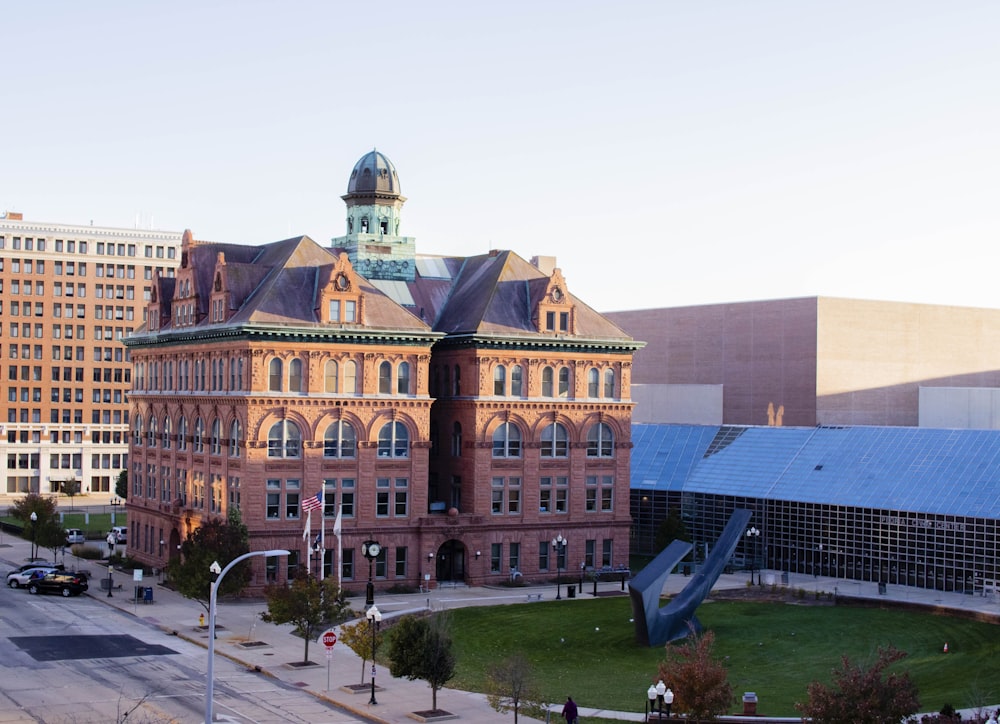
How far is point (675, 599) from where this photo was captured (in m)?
59.7

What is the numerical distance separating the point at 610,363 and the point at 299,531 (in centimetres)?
2270

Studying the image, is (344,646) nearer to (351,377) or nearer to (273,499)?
(273,499)

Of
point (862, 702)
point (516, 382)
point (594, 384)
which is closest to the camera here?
point (862, 702)

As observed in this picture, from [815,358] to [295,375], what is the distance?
52780 mm

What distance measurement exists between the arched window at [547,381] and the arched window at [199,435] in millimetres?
20638

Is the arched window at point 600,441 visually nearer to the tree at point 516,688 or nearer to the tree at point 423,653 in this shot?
the tree at point 423,653

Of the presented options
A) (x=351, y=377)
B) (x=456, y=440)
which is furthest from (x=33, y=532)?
(x=456, y=440)

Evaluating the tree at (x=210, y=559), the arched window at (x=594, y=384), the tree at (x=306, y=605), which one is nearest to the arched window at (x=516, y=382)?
the arched window at (x=594, y=384)

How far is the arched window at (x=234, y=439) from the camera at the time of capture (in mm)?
74500

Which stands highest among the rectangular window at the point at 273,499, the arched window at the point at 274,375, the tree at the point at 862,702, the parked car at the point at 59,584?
the arched window at the point at 274,375

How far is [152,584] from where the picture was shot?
7881 cm

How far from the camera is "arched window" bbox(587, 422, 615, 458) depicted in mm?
84125

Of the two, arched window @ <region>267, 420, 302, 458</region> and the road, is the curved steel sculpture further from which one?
arched window @ <region>267, 420, 302, 458</region>

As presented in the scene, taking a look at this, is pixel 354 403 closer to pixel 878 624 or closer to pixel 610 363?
pixel 610 363
